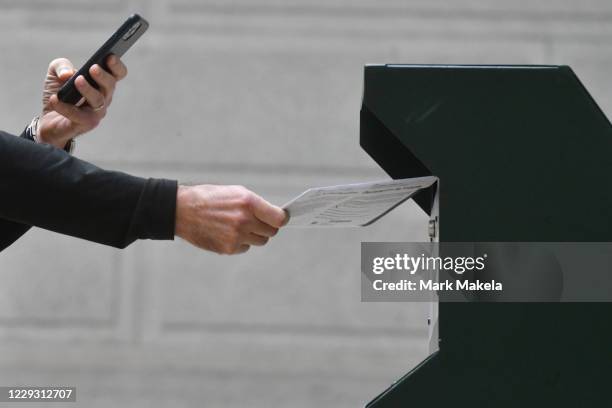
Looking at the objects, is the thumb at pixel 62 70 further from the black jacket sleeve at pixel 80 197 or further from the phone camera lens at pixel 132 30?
the black jacket sleeve at pixel 80 197

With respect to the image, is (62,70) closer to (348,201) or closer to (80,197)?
Answer: (80,197)

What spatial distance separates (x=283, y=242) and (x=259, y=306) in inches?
6.8

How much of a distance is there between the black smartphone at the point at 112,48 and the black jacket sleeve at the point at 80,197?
0.20 m

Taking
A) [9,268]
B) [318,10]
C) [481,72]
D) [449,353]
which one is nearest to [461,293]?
[449,353]

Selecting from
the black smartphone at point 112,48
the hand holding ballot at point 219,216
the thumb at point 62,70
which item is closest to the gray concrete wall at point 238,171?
the thumb at point 62,70

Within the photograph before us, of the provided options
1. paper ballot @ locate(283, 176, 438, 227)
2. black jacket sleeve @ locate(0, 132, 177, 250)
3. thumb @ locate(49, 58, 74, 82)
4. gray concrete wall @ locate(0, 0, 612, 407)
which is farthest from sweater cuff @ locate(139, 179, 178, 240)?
gray concrete wall @ locate(0, 0, 612, 407)

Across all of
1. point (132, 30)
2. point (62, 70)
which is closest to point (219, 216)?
point (132, 30)

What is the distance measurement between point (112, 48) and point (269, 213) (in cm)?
36

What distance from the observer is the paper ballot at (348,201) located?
671 mm

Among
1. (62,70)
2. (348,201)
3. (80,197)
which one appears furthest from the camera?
(62,70)

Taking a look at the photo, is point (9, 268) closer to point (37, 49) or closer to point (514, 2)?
point (37, 49)

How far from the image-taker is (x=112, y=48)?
0.98 m

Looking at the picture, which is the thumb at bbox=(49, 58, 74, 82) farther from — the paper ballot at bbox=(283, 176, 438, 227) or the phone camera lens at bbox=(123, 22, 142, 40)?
the paper ballot at bbox=(283, 176, 438, 227)

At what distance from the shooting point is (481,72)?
2.35 ft
